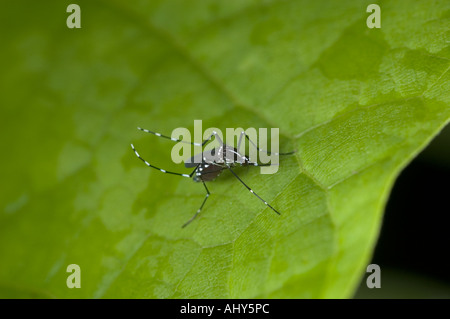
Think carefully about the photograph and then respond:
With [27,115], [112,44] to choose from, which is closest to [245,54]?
[112,44]

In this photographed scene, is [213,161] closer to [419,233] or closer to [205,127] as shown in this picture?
[205,127]

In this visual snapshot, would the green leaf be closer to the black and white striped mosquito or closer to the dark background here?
the black and white striped mosquito

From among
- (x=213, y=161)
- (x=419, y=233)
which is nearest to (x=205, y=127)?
(x=213, y=161)

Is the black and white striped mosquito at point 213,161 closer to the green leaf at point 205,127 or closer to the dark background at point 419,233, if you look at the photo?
the green leaf at point 205,127

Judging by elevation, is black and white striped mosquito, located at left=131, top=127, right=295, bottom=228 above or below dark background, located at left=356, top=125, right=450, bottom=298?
above

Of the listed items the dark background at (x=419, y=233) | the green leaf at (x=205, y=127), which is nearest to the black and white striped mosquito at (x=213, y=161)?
the green leaf at (x=205, y=127)

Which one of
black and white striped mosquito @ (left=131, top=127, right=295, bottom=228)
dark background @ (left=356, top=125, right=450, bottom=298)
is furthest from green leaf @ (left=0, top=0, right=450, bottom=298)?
dark background @ (left=356, top=125, right=450, bottom=298)
